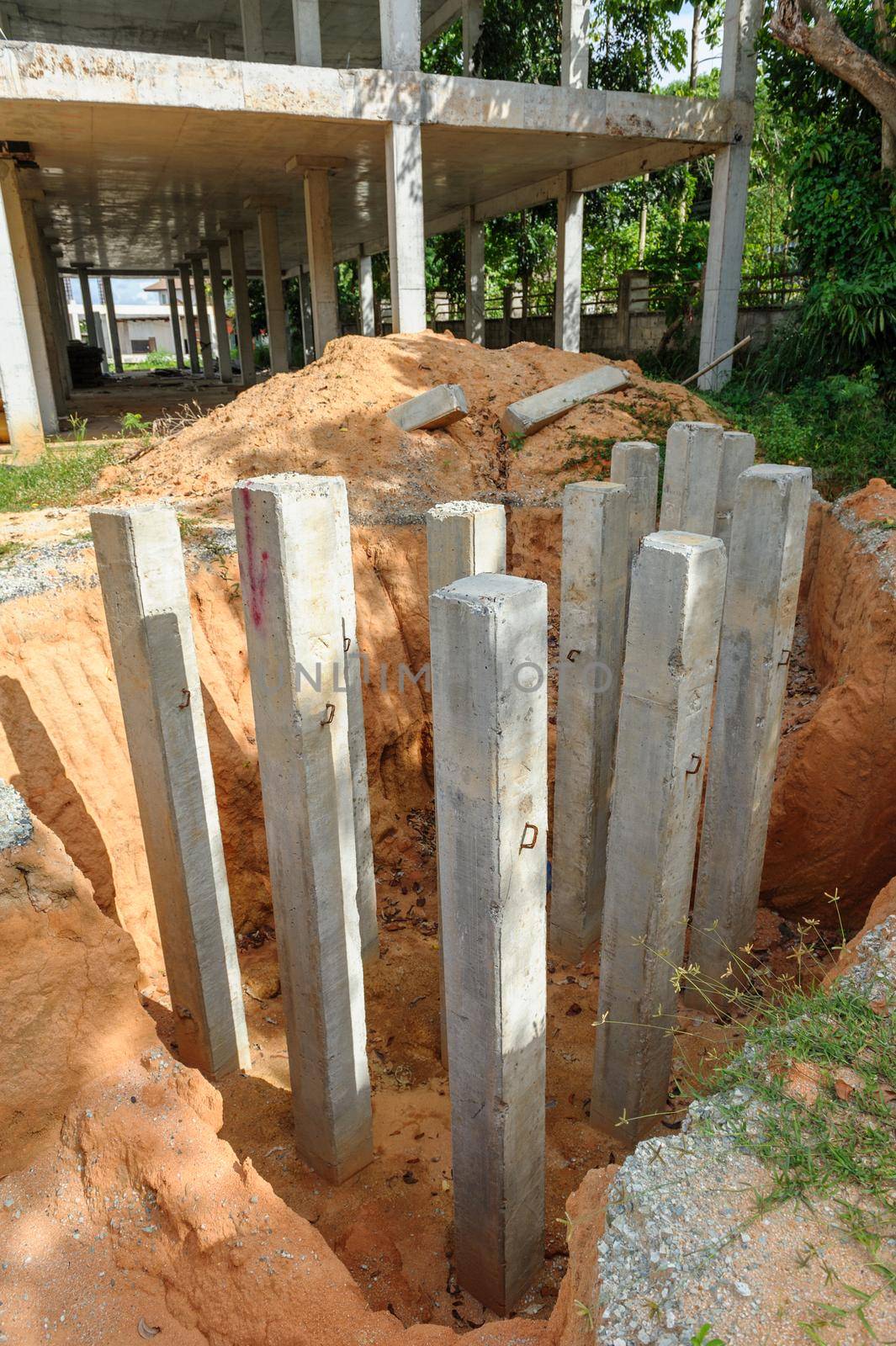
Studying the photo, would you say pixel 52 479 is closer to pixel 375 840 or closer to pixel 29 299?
pixel 375 840

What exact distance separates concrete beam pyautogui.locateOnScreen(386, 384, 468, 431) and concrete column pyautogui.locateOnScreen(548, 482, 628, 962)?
12.5 ft

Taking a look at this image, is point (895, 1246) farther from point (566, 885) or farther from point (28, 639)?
point (28, 639)

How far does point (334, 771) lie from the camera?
3.86m

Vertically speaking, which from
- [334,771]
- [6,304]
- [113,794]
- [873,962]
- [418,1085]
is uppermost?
[6,304]

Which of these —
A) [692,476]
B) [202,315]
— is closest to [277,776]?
[692,476]

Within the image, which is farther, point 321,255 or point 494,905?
point 321,255

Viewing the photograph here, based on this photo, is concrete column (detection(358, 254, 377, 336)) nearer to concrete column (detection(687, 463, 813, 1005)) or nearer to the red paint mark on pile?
concrete column (detection(687, 463, 813, 1005))

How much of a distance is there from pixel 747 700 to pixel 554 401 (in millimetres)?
5336

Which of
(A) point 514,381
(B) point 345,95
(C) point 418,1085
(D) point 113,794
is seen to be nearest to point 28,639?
(D) point 113,794

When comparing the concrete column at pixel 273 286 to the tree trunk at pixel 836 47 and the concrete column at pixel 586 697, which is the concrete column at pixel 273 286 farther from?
the concrete column at pixel 586 697

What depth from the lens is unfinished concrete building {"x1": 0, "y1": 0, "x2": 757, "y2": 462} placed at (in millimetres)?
10586

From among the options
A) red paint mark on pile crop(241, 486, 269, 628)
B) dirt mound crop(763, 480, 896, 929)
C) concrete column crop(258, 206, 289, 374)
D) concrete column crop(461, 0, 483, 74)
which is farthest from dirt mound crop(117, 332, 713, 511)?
concrete column crop(461, 0, 483, 74)

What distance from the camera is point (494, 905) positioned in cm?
316

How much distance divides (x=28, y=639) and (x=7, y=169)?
35.4 feet
